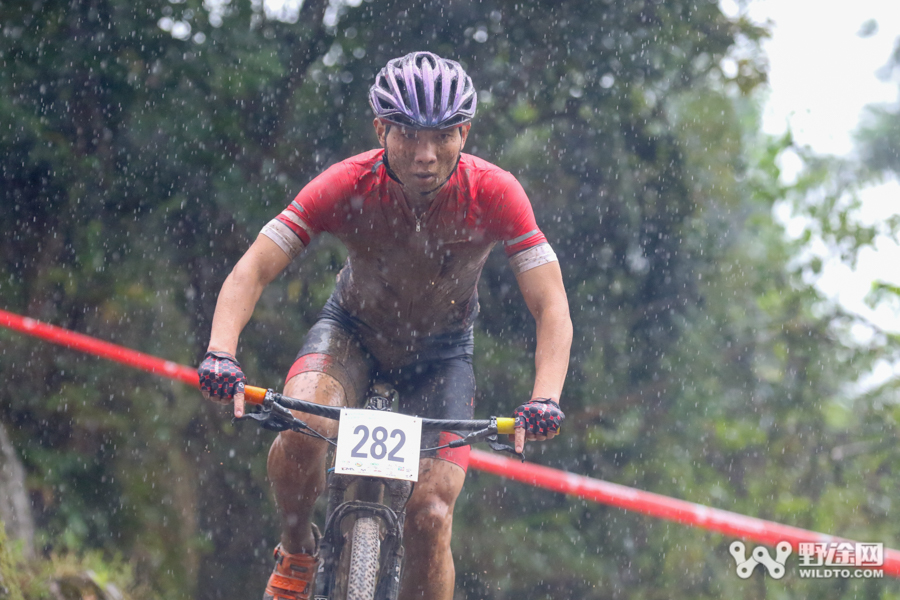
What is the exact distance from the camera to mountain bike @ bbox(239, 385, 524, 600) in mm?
2846

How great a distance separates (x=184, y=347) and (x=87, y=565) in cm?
254

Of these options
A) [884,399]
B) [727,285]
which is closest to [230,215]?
[727,285]

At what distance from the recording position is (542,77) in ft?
26.9

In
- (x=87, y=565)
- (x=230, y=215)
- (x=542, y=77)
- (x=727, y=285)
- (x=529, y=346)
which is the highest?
(x=542, y=77)

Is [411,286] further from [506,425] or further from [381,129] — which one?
[506,425]

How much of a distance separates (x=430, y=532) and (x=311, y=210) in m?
1.29

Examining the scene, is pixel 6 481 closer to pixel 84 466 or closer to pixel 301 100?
pixel 84 466

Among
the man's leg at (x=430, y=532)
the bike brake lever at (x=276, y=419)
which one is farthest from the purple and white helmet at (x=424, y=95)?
the man's leg at (x=430, y=532)

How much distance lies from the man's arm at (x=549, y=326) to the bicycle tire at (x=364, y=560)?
74cm

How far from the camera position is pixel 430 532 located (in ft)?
10.5

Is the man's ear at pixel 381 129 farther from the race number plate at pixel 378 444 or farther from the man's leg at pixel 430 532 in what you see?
the man's leg at pixel 430 532

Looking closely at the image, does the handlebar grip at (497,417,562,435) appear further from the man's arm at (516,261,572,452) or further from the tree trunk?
the tree trunk

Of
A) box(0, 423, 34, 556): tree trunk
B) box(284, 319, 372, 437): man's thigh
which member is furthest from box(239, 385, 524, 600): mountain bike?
box(0, 423, 34, 556): tree trunk

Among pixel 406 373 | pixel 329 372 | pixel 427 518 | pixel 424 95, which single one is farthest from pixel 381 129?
pixel 427 518
